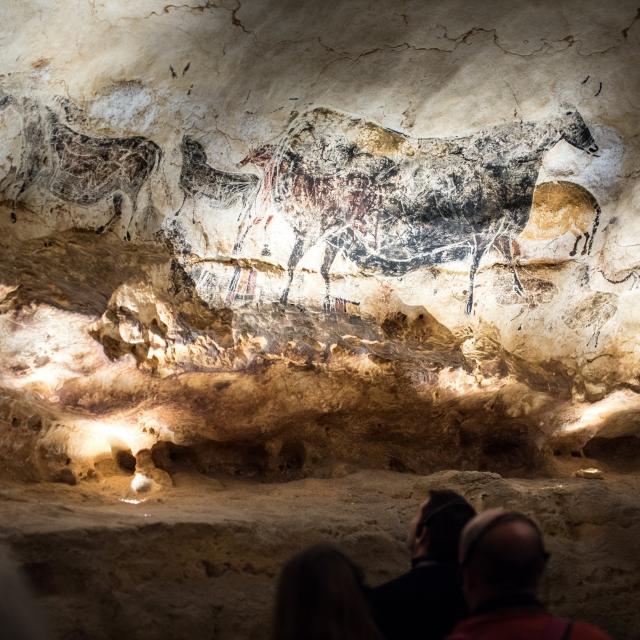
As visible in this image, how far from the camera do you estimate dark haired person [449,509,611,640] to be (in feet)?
5.87

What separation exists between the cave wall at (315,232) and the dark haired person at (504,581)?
3530 mm

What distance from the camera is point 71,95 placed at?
17.2ft

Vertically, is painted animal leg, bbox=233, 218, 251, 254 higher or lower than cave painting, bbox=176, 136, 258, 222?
lower

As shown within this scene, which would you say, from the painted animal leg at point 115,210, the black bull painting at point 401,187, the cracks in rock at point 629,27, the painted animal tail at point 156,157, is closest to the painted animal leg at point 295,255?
the black bull painting at point 401,187

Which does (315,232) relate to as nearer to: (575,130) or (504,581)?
(575,130)

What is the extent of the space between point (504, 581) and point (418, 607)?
1.25 feet

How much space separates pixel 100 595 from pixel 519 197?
4.69 metres

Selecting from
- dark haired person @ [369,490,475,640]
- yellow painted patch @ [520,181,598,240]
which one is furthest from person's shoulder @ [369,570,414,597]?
yellow painted patch @ [520,181,598,240]

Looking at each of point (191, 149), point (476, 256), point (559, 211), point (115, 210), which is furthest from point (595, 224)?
point (115, 210)

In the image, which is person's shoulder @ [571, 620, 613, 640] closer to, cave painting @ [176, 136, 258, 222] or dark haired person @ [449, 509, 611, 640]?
dark haired person @ [449, 509, 611, 640]

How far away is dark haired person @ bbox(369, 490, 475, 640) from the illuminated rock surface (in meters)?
2.68

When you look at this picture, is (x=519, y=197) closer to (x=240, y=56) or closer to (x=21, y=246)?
(x=240, y=56)

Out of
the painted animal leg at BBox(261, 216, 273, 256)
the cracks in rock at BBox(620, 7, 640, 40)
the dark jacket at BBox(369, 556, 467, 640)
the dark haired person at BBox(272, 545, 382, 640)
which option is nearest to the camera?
the dark haired person at BBox(272, 545, 382, 640)

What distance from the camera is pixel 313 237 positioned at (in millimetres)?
5789
